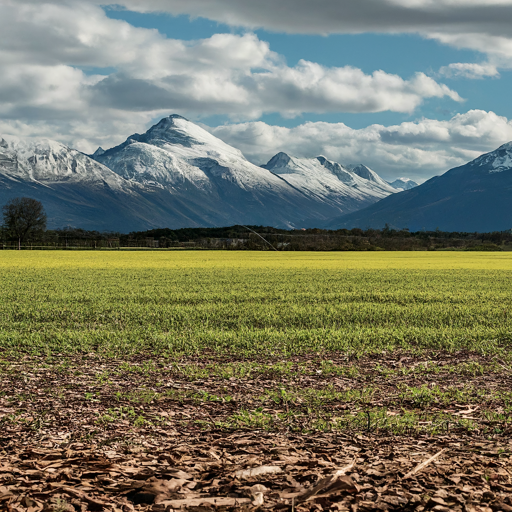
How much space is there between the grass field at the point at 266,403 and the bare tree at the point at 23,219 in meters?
135

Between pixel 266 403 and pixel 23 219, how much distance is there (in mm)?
152690

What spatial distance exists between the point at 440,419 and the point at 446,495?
315 centimetres

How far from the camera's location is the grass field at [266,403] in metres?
5.91

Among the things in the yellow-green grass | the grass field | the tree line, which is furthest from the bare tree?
the grass field

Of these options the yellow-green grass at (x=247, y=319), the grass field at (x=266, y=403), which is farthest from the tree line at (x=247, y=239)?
the grass field at (x=266, y=403)

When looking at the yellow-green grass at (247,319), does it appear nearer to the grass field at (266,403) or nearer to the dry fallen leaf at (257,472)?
the grass field at (266,403)

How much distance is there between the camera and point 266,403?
376 inches

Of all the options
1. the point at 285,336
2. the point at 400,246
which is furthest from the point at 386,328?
the point at 400,246

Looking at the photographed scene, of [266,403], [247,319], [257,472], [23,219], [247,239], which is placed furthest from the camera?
[23,219]

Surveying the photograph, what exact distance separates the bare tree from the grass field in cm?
13504

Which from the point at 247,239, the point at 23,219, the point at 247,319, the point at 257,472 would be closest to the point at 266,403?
the point at 257,472

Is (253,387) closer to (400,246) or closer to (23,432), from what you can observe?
(23,432)

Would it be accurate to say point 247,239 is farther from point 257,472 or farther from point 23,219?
point 257,472

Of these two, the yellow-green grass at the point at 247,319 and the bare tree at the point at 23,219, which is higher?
the bare tree at the point at 23,219
